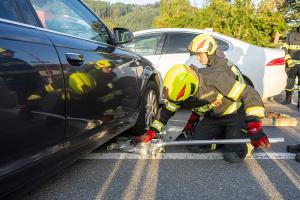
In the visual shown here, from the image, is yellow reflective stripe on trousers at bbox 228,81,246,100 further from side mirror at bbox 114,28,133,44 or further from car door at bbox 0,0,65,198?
car door at bbox 0,0,65,198

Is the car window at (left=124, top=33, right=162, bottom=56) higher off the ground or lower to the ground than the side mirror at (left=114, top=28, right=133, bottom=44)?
lower

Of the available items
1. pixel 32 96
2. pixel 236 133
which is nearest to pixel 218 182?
pixel 236 133

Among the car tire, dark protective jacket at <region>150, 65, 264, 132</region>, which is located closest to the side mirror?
the car tire

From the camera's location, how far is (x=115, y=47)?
347cm

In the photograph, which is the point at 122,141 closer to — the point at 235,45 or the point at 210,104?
the point at 210,104

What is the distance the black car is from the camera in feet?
6.12

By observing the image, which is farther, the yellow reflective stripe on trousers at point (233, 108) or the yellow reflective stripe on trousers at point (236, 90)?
the yellow reflective stripe on trousers at point (233, 108)

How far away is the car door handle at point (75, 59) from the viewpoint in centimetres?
241

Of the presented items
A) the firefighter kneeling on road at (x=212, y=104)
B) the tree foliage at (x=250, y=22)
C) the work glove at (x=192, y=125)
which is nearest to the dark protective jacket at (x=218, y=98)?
the firefighter kneeling on road at (x=212, y=104)

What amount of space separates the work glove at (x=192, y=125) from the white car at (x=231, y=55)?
1488mm

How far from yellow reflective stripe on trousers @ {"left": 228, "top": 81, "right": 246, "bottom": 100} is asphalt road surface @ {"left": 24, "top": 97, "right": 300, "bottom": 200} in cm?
66

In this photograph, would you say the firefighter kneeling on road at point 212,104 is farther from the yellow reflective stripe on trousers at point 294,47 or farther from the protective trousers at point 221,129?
the yellow reflective stripe on trousers at point 294,47

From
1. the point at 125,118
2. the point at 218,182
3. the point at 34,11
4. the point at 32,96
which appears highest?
the point at 34,11

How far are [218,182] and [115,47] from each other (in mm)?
1604
